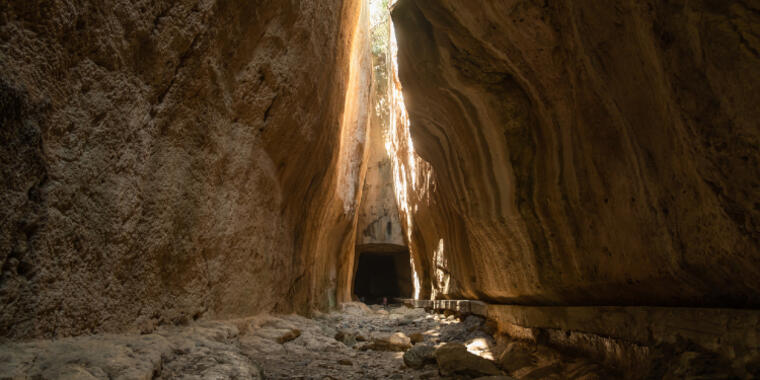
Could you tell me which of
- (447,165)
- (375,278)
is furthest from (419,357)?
(375,278)

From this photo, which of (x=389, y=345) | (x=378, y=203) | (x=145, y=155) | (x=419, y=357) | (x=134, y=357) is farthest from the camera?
(x=378, y=203)

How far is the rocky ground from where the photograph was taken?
1810 millimetres

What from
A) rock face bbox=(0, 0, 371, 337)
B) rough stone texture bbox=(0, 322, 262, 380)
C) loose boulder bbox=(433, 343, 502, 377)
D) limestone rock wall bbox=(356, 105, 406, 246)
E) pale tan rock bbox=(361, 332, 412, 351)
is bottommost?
pale tan rock bbox=(361, 332, 412, 351)

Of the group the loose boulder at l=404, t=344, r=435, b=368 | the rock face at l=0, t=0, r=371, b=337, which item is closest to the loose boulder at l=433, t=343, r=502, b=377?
the loose boulder at l=404, t=344, r=435, b=368

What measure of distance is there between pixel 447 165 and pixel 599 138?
9.98ft

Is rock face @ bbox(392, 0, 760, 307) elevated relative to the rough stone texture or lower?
elevated

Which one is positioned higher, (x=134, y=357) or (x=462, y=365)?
(x=134, y=357)

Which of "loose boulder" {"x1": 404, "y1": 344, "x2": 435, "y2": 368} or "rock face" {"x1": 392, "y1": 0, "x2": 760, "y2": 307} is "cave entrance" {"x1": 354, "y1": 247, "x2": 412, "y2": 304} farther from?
"loose boulder" {"x1": 404, "y1": 344, "x2": 435, "y2": 368}

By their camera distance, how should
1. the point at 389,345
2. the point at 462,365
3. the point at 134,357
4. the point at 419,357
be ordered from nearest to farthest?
the point at 134,357, the point at 462,365, the point at 419,357, the point at 389,345

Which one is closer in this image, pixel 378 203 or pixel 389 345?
pixel 389 345

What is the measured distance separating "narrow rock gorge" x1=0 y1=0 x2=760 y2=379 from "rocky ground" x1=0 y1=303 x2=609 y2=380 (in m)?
0.02

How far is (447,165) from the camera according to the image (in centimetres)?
559

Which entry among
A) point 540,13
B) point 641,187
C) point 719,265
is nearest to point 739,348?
point 719,265

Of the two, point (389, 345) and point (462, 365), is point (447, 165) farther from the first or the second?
point (462, 365)
